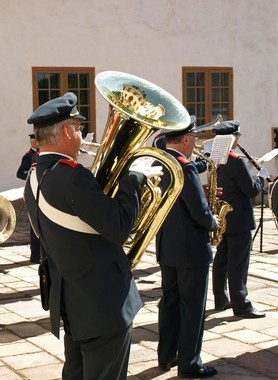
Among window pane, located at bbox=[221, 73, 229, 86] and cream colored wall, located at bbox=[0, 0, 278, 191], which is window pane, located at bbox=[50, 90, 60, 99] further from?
window pane, located at bbox=[221, 73, 229, 86]

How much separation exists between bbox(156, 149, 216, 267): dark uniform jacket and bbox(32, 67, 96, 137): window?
8899mm

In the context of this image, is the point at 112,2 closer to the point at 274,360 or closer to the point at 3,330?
the point at 3,330

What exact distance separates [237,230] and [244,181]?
1.52 feet

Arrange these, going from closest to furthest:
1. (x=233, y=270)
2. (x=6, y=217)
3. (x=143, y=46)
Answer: (x=233, y=270) → (x=6, y=217) → (x=143, y=46)

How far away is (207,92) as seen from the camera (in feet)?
Answer: 51.1

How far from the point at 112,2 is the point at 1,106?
2.98 m

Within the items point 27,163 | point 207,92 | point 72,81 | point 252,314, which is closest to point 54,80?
point 72,81

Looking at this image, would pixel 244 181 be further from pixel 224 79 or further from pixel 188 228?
pixel 224 79

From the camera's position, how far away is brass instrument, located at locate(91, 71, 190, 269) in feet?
11.8

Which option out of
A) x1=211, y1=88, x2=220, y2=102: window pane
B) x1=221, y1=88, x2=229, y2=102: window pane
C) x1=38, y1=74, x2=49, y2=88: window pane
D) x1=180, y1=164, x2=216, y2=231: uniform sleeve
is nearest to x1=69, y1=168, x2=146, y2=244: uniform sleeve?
x1=180, y1=164, x2=216, y2=231: uniform sleeve

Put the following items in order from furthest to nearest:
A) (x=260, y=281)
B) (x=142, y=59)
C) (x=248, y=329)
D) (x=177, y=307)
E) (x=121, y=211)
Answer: (x=142, y=59) → (x=260, y=281) → (x=248, y=329) → (x=177, y=307) → (x=121, y=211)

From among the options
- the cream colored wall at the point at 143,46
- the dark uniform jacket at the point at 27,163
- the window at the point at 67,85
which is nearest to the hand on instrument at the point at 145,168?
the dark uniform jacket at the point at 27,163

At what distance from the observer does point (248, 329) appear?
21.0 feet

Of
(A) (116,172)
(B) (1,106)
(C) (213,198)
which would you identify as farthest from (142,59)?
(A) (116,172)
